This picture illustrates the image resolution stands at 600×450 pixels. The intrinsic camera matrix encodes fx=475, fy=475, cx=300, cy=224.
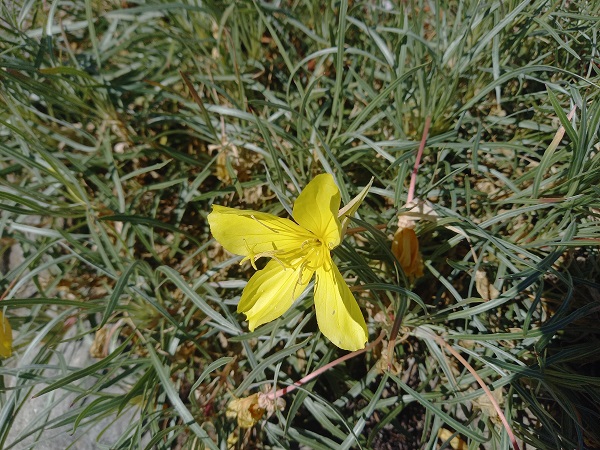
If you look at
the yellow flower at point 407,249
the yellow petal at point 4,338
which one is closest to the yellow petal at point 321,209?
the yellow flower at point 407,249

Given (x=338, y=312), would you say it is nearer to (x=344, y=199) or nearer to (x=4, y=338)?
(x=344, y=199)

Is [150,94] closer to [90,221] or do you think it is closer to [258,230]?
[90,221]

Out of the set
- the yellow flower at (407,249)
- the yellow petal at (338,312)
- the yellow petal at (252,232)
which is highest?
the yellow petal at (252,232)

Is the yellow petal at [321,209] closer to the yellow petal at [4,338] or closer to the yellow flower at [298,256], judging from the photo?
the yellow flower at [298,256]

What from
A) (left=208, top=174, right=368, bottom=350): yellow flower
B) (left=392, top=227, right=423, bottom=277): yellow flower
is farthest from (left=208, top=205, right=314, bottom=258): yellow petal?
(left=392, top=227, right=423, bottom=277): yellow flower

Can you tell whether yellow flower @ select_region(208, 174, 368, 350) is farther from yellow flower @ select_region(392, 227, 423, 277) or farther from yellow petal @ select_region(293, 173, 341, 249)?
yellow flower @ select_region(392, 227, 423, 277)

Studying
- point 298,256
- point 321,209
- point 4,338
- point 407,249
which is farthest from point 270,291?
point 4,338

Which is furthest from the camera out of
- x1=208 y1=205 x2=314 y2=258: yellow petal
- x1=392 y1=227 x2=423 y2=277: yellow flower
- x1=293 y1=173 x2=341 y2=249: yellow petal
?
x1=392 y1=227 x2=423 y2=277: yellow flower
